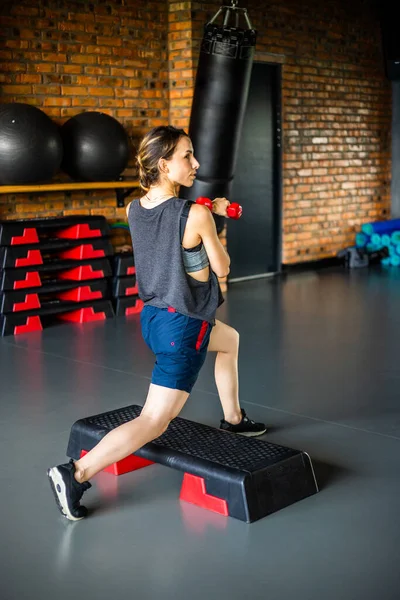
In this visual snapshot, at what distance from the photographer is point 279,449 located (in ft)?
10.4

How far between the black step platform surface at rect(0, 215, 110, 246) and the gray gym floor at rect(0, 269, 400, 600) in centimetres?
78

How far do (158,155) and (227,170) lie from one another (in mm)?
3971

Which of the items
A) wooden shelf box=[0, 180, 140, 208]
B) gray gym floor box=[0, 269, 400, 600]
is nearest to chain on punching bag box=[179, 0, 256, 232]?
wooden shelf box=[0, 180, 140, 208]

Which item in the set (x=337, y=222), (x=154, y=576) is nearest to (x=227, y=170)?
(x=337, y=222)

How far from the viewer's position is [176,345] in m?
2.99

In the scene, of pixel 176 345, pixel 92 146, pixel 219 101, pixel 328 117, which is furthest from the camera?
pixel 328 117

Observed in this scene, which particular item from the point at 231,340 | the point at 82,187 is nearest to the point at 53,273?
the point at 82,187

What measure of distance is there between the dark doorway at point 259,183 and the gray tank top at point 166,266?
214 inches

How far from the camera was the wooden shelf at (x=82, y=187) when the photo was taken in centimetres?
619

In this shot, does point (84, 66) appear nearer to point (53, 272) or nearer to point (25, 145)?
point (25, 145)

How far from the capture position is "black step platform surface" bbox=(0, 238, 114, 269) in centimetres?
627

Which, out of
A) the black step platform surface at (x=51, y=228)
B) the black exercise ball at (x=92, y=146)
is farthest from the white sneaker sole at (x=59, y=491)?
the black exercise ball at (x=92, y=146)

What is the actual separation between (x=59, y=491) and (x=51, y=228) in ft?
13.5

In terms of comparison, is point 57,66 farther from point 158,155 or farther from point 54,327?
point 158,155
